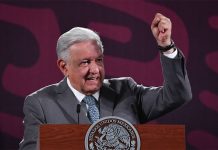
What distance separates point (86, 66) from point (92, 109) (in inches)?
6.4

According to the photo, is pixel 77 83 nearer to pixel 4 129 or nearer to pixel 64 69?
pixel 64 69

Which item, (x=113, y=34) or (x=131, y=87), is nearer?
(x=131, y=87)

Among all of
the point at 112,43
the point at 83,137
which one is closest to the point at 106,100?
the point at 83,137

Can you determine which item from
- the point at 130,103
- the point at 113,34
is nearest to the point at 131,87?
the point at 130,103

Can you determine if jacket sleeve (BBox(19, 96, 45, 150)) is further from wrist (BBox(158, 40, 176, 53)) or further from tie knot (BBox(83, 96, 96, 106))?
wrist (BBox(158, 40, 176, 53))

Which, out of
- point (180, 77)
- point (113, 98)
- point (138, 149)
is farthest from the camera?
point (113, 98)

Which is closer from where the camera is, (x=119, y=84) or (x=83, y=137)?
(x=83, y=137)

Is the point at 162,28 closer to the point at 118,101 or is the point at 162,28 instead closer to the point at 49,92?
the point at 118,101

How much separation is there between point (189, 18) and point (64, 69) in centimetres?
175

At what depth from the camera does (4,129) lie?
3408 millimetres

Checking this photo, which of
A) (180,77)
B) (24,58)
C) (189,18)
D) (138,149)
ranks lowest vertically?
(138,149)

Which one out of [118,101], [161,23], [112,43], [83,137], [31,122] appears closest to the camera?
[83,137]

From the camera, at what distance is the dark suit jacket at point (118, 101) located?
1.69 metres

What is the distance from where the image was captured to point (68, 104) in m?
1.76
